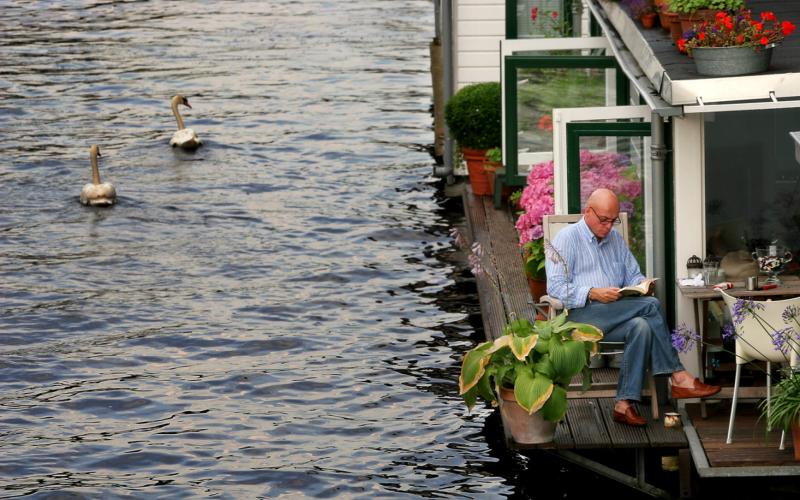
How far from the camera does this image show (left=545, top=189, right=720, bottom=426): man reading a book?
1035 cm

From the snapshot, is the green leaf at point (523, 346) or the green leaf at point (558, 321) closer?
the green leaf at point (523, 346)

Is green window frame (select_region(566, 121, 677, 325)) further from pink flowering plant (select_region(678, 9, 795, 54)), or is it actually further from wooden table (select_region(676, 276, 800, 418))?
pink flowering plant (select_region(678, 9, 795, 54))

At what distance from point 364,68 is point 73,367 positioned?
57.3ft

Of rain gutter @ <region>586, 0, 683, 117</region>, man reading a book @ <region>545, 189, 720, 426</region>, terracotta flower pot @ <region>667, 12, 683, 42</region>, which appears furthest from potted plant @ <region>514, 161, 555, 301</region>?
man reading a book @ <region>545, 189, 720, 426</region>

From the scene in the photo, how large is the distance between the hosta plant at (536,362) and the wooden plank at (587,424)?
414 mm

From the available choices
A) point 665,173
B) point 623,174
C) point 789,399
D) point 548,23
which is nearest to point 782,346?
point 789,399

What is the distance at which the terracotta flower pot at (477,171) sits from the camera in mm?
18391

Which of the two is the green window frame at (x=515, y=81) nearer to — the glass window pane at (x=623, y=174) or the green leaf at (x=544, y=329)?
the glass window pane at (x=623, y=174)

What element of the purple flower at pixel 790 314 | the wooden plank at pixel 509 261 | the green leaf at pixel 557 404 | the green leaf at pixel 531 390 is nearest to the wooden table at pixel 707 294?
the purple flower at pixel 790 314

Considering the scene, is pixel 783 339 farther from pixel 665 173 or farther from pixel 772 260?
pixel 665 173

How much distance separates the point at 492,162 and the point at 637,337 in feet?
25.9

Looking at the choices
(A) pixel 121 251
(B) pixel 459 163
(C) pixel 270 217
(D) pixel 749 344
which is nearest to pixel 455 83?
(B) pixel 459 163

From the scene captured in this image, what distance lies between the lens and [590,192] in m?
12.3

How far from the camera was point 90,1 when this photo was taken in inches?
1566
